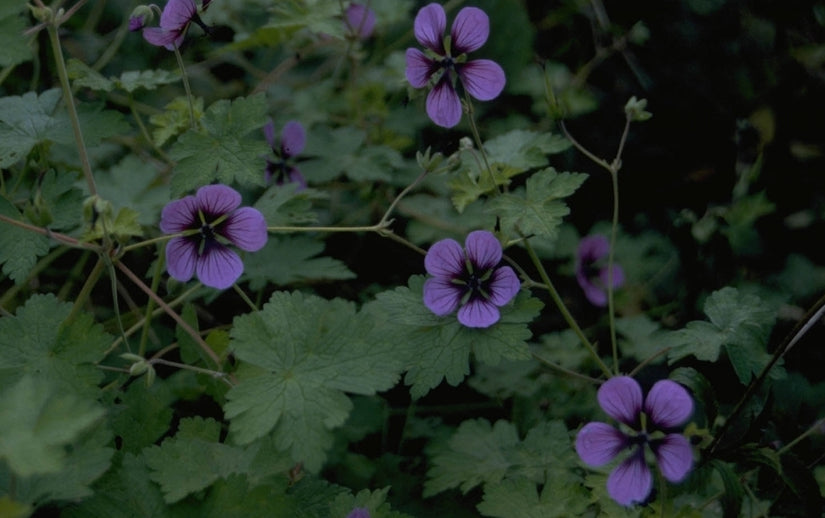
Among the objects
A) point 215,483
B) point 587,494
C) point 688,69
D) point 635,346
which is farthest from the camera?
point 688,69

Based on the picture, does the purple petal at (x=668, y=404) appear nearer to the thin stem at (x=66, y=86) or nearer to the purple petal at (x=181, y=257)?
the purple petal at (x=181, y=257)

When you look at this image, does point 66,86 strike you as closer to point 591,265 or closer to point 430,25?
point 430,25

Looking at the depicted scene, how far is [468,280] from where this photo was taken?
1.82 meters

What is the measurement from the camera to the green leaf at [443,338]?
5.65 ft

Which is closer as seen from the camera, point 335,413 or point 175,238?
point 335,413

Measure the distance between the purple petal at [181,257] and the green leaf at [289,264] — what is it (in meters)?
0.44

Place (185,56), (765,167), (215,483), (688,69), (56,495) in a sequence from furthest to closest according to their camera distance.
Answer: (185,56)
(688,69)
(765,167)
(215,483)
(56,495)

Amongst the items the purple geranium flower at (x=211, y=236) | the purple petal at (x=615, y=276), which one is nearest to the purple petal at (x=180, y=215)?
the purple geranium flower at (x=211, y=236)

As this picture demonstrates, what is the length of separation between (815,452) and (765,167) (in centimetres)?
100

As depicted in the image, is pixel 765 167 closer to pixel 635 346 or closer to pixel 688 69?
pixel 688 69

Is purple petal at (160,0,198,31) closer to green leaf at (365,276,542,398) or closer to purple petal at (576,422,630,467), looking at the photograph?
green leaf at (365,276,542,398)

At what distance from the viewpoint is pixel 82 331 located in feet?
5.61

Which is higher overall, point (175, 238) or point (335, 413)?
point (175, 238)

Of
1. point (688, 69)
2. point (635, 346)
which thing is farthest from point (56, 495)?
point (688, 69)
